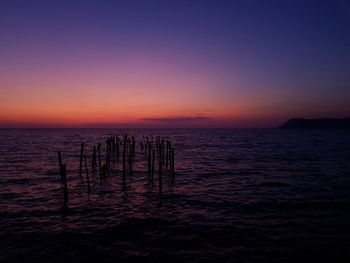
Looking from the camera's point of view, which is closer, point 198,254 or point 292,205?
point 198,254

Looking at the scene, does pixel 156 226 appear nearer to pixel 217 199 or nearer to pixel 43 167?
pixel 217 199

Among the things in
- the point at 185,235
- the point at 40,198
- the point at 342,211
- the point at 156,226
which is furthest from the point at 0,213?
the point at 342,211

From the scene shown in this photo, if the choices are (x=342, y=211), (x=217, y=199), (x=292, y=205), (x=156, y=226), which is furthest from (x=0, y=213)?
(x=342, y=211)

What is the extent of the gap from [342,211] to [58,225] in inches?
582

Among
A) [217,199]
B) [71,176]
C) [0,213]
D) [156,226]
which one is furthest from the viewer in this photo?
[71,176]

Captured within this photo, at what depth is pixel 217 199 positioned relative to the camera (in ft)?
62.0

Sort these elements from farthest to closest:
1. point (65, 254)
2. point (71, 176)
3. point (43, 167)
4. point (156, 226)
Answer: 1. point (43, 167)
2. point (71, 176)
3. point (156, 226)
4. point (65, 254)

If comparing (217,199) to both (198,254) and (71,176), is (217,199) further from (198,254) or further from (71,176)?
(71,176)

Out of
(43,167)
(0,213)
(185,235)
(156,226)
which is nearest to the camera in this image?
(185,235)

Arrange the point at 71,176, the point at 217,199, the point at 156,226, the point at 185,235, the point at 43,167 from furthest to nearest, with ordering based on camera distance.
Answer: the point at 43,167, the point at 71,176, the point at 217,199, the point at 156,226, the point at 185,235

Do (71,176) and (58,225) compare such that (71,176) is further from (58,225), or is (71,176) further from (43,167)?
(58,225)

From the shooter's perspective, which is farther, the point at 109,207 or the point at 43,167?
the point at 43,167

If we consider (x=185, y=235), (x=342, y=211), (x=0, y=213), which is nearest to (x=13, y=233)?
(x=0, y=213)

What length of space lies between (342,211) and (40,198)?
59.7 feet
